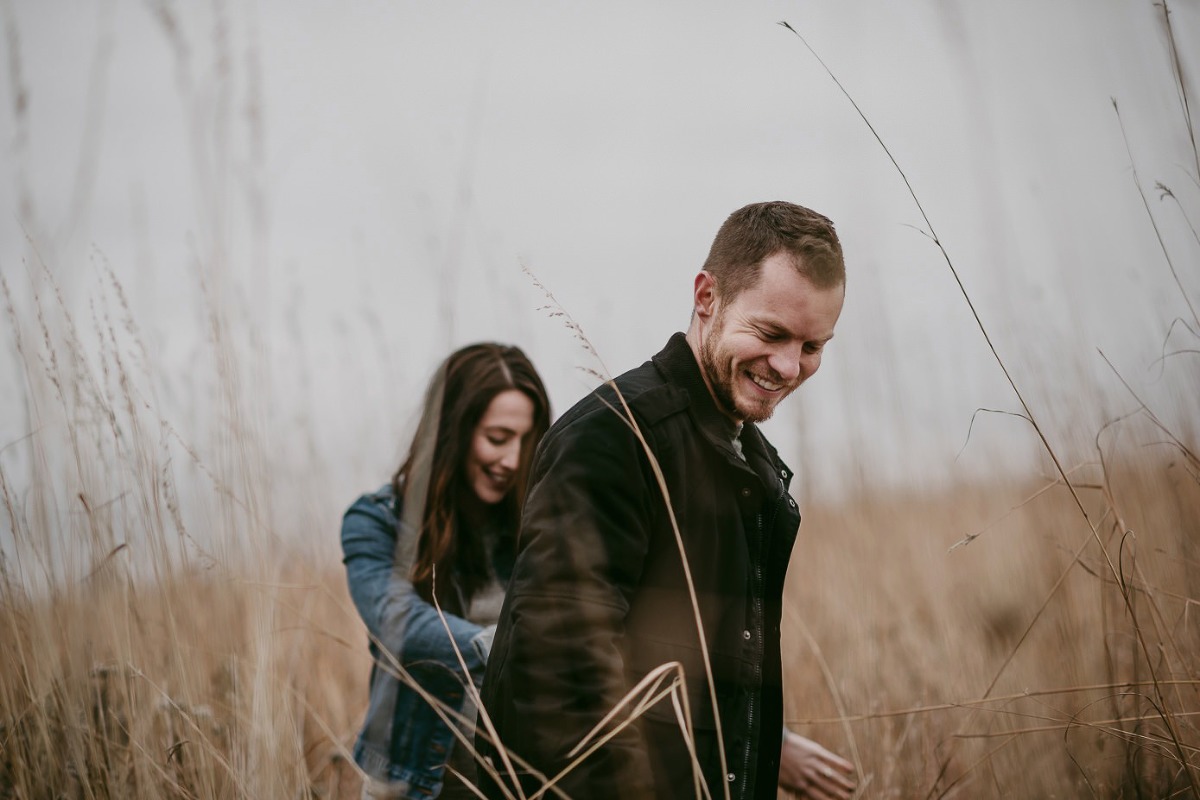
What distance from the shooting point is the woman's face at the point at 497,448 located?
5.94 ft

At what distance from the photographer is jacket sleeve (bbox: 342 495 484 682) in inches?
57.9

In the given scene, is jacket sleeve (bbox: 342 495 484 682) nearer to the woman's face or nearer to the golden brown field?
the golden brown field

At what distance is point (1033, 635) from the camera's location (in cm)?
248

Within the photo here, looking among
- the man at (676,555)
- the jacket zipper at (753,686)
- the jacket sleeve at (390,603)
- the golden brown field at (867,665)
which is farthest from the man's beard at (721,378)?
the jacket sleeve at (390,603)

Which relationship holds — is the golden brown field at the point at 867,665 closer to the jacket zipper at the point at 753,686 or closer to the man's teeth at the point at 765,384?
the jacket zipper at the point at 753,686

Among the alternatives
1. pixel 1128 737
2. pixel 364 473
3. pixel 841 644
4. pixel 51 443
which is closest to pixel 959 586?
pixel 841 644

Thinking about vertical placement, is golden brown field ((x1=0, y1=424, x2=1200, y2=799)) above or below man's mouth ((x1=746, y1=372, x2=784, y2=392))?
below

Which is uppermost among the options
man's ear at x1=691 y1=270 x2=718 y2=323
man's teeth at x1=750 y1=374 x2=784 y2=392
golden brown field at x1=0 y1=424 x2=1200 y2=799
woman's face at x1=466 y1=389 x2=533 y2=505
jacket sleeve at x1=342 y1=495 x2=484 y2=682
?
man's ear at x1=691 y1=270 x2=718 y2=323

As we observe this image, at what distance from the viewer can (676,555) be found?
3.29 ft

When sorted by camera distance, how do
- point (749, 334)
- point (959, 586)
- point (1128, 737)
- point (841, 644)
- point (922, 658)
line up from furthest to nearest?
point (959, 586) → point (841, 644) → point (922, 658) → point (1128, 737) → point (749, 334)

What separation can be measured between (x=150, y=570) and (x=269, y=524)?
0.23m

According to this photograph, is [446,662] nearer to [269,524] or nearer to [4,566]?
[269,524]

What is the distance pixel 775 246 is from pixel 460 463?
106cm

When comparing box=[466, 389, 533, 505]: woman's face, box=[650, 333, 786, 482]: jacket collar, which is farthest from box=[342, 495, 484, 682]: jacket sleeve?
box=[650, 333, 786, 482]: jacket collar
